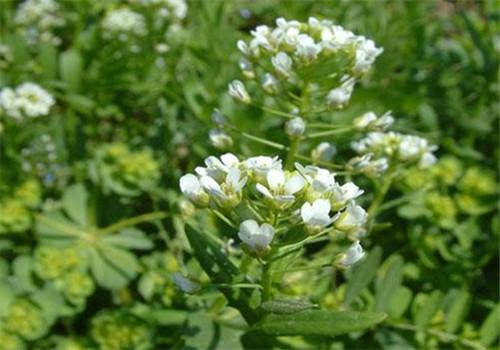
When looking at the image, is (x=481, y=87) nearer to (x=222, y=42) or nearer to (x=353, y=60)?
(x=222, y=42)

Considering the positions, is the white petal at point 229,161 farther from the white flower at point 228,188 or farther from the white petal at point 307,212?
the white petal at point 307,212

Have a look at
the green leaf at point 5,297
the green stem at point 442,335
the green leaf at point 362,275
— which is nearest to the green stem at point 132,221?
the green leaf at point 5,297

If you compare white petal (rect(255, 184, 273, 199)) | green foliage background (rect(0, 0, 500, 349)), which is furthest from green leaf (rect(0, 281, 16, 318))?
white petal (rect(255, 184, 273, 199))

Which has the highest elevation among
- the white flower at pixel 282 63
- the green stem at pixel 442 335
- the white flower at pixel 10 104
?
the white flower at pixel 10 104

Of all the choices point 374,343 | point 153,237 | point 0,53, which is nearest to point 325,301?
point 374,343

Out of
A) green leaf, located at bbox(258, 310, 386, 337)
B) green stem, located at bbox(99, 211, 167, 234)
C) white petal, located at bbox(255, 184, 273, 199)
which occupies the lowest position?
green leaf, located at bbox(258, 310, 386, 337)

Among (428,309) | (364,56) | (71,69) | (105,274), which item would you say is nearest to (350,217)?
(364,56)

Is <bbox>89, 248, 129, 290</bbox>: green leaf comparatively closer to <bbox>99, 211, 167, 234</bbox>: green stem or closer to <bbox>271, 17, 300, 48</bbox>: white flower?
<bbox>99, 211, 167, 234</bbox>: green stem
